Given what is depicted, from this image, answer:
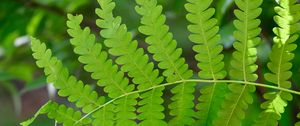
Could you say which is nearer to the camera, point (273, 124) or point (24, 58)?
point (273, 124)

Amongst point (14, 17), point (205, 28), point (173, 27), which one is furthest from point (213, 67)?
point (173, 27)

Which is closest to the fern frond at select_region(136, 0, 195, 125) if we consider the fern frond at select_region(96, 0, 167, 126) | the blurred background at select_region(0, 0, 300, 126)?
the fern frond at select_region(96, 0, 167, 126)

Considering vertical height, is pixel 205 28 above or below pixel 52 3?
below

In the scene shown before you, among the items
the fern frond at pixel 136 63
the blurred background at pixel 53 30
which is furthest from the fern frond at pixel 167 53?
the blurred background at pixel 53 30

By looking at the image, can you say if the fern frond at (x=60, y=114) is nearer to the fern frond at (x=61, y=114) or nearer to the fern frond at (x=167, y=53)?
the fern frond at (x=61, y=114)

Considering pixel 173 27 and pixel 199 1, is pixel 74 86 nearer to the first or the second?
pixel 199 1

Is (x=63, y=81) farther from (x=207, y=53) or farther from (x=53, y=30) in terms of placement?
(x=53, y=30)
